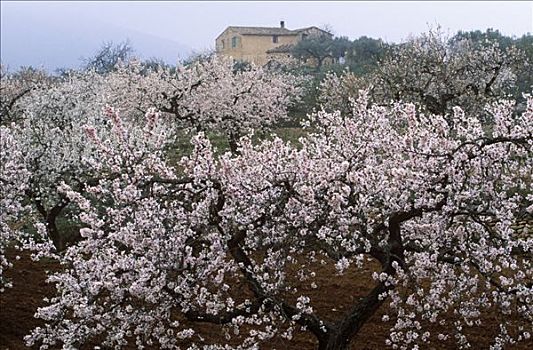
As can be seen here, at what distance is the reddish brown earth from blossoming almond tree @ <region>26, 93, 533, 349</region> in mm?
1618

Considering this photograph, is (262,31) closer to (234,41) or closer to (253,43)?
(253,43)

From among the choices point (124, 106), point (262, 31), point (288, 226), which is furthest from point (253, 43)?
point (288, 226)

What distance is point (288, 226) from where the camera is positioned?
5719mm

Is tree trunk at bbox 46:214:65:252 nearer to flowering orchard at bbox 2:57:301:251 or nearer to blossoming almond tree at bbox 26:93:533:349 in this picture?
flowering orchard at bbox 2:57:301:251

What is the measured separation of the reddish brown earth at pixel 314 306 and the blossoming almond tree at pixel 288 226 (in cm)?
162

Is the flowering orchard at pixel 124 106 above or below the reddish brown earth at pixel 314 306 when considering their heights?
above

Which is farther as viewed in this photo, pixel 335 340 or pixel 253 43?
pixel 253 43

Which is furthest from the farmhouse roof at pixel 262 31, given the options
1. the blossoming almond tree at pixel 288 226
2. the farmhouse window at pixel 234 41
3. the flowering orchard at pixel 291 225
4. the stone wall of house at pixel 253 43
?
the blossoming almond tree at pixel 288 226

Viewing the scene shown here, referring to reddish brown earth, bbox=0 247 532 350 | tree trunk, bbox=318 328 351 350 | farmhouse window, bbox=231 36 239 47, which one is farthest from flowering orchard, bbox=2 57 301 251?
farmhouse window, bbox=231 36 239 47

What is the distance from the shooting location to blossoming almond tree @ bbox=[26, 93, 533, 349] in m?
5.37

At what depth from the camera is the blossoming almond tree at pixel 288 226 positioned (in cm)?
537

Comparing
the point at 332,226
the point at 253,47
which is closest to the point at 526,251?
the point at 332,226

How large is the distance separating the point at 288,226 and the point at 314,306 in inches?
130

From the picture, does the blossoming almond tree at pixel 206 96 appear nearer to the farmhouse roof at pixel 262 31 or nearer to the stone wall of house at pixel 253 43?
the stone wall of house at pixel 253 43
